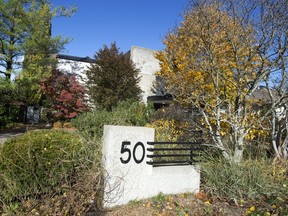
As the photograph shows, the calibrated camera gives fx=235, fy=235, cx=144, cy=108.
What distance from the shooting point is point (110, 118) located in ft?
27.5

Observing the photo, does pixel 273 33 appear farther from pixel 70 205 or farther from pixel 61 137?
pixel 70 205

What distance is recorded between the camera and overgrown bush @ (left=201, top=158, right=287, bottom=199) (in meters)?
4.12

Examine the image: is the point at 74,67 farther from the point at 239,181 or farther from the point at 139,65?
the point at 239,181

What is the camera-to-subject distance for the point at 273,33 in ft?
17.0

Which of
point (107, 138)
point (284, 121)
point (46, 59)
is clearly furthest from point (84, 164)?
point (46, 59)

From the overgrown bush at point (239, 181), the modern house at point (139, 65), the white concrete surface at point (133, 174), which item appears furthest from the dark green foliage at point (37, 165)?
the modern house at point (139, 65)

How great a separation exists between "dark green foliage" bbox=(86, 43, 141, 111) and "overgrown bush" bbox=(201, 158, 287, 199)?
1132 cm

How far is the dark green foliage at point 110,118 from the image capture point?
8080 mm

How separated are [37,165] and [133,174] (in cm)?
147

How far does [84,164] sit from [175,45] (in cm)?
1037

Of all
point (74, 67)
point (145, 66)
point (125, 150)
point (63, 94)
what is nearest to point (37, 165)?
point (125, 150)

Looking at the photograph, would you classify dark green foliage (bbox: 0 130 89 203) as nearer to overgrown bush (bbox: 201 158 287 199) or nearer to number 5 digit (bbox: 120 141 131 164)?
number 5 digit (bbox: 120 141 131 164)

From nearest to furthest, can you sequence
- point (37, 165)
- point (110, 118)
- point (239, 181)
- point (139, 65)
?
point (37, 165), point (239, 181), point (110, 118), point (139, 65)

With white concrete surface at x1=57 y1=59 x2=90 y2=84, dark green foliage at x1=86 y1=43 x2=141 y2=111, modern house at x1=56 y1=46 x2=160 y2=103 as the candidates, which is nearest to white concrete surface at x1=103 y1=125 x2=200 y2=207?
dark green foliage at x1=86 y1=43 x2=141 y2=111
